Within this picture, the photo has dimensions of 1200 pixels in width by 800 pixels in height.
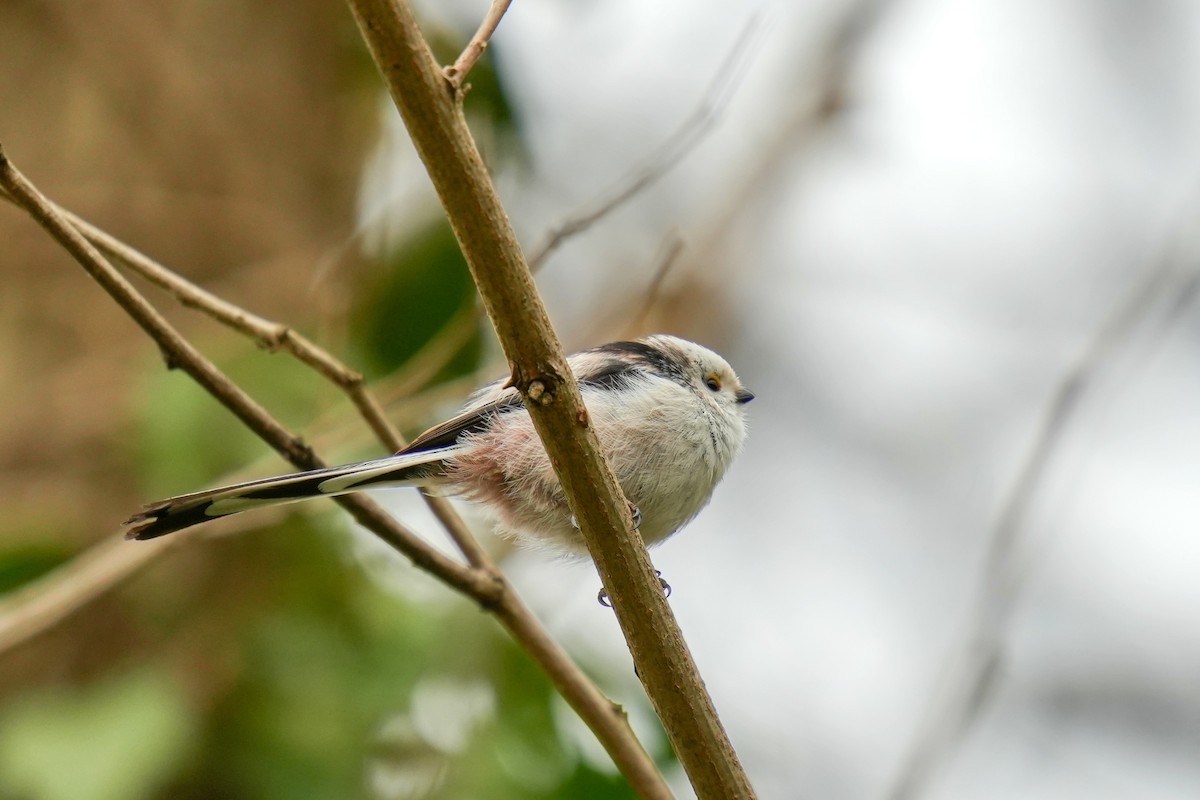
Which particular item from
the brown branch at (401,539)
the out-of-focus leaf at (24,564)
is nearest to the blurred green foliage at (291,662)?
the out-of-focus leaf at (24,564)

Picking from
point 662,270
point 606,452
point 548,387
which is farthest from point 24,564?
point 548,387

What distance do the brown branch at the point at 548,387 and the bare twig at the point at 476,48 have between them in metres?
0.03

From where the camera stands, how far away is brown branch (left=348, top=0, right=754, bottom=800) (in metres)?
1.38

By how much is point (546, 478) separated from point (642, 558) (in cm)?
82

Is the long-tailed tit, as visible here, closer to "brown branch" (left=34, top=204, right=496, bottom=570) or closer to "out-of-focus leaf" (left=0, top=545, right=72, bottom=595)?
"brown branch" (left=34, top=204, right=496, bottom=570)

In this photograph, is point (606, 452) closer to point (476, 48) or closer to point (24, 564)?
point (476, 48)

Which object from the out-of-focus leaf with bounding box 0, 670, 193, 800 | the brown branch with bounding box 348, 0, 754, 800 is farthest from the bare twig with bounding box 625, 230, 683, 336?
the out-of-focus leaf with bounding box 0, 670, 193, 800

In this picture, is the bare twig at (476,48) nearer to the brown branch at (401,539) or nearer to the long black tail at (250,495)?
the brown branch at (401,539)

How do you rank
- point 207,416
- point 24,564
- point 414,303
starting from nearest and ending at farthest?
1. point 24,564
2. point 207,416
3. point 414,303

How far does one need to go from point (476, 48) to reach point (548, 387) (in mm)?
522

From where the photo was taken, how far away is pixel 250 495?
194 cm

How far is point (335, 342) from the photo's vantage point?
3.48 m

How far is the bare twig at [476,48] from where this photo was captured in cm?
143

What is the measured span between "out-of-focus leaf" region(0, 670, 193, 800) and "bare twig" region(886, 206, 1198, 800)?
78.2 inches
